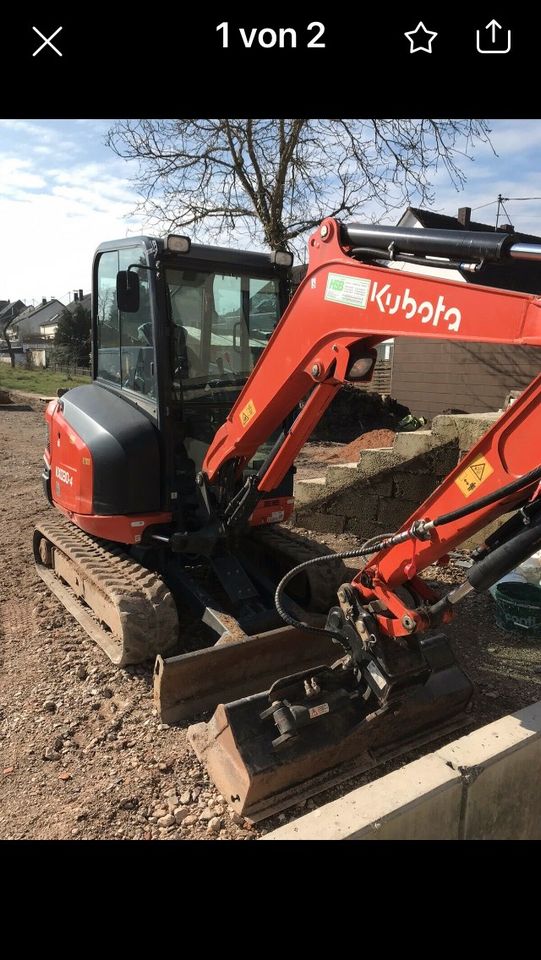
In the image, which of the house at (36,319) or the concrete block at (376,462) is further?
the house at (36,319)

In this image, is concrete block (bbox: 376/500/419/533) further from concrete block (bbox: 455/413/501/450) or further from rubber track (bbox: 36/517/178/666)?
rubber track (bbox: 36/517/178/666)

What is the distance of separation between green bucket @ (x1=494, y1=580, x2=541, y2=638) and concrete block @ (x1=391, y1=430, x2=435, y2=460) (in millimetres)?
1827

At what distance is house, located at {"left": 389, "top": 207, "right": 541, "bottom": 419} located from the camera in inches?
495

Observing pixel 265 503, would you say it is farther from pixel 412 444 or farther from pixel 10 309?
pixel 10 309

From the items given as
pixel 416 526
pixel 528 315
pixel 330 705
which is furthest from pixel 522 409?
pixel 330 705

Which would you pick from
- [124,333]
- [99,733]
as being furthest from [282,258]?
[99,733]

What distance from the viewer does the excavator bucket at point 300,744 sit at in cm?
308

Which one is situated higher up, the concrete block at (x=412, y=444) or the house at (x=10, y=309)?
the house at (x=10, y=309)

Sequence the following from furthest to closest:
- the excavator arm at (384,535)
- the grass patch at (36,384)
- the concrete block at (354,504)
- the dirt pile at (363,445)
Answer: the grass patch at (36,384)
the dirt pile at (363,445)
the concrete block at (354,504)
the excavator arm at (384,535)

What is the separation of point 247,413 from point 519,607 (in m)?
2.48

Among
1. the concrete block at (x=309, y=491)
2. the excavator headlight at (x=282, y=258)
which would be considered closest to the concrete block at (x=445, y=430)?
the concrete block at (x=309, y=491)

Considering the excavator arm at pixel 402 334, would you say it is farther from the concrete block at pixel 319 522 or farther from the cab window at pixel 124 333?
the concrete block at pixel 319 522

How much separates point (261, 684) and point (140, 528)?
1320mm

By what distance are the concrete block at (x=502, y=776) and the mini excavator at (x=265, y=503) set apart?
1.51 ft
